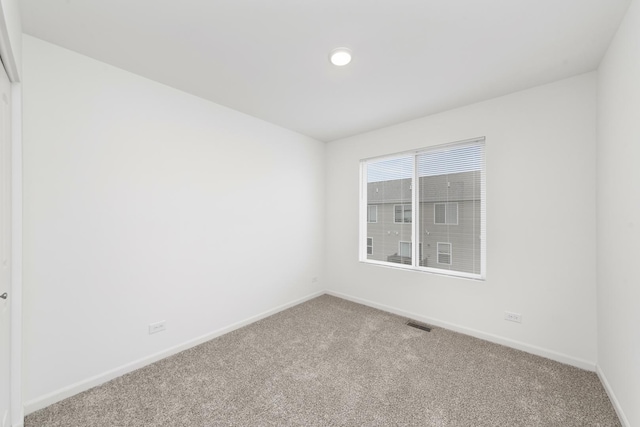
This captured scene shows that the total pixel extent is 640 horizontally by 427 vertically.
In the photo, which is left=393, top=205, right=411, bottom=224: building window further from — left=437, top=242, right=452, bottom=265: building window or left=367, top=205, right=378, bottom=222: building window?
left=437, top=242, right=452, bottom=265: building window

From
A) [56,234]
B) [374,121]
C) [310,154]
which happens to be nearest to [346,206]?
[310,154]

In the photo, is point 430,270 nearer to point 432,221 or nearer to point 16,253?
point 432,221

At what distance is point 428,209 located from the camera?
3277 millimetres

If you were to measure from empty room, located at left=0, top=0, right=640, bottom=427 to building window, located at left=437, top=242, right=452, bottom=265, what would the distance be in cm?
2

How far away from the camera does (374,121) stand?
11.0ft

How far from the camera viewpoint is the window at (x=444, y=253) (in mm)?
3105

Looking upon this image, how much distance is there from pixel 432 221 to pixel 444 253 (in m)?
0.42

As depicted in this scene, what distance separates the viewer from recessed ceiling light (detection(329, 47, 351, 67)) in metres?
1.90

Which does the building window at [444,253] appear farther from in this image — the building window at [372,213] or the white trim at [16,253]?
the white trim at [16,253]

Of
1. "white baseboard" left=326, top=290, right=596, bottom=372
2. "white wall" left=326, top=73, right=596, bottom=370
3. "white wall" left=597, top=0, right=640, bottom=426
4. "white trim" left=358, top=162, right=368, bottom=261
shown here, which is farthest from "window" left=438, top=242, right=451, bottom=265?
"white wall" left=597, top=0, right=640, bottom=426

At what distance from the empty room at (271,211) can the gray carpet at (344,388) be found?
0.7 inches

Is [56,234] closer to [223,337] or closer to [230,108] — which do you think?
[223,337]

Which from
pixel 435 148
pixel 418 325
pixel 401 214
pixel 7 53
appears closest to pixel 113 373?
pixel 7 53

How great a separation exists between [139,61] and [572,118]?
3.79 m
